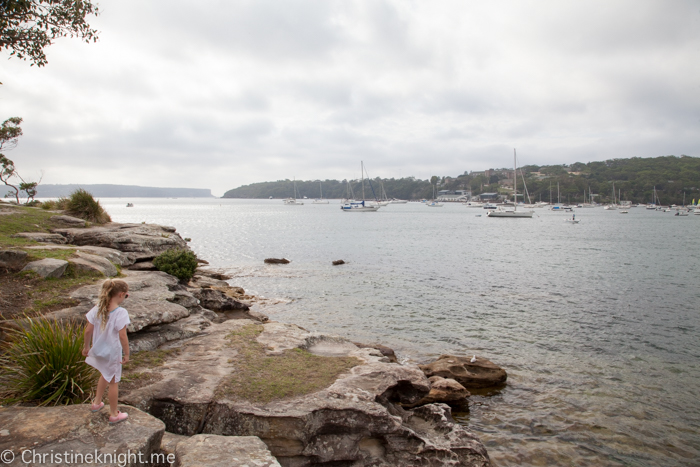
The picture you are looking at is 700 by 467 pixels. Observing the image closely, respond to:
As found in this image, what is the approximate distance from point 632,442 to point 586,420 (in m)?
1.13

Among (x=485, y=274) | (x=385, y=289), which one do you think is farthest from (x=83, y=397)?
(x=485, y=274)

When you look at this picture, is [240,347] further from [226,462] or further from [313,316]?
[313,316]

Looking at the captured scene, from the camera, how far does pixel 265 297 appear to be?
2514cm

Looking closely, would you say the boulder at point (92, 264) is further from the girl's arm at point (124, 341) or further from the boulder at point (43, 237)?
the girl's arm at point (124, 341)

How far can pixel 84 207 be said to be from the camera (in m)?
25.8

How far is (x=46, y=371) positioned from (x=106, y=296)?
227 cm

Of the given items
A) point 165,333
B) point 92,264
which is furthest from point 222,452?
point 92,264

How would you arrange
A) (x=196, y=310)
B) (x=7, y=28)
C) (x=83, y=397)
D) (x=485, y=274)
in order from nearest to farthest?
(x=83, y=397), (x=7, y=28), (x=196, y=310), (x=485, y=274)

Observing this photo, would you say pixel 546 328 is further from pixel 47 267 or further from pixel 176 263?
pixel 47 267

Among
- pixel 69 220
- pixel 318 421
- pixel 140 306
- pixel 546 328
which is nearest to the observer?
pixel 318 421

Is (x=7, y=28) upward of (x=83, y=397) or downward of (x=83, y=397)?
upward

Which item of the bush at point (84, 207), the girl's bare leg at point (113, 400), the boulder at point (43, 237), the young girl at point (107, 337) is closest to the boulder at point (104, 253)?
the boulder at point (43, 237)

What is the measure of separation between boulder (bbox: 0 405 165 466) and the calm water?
767cm

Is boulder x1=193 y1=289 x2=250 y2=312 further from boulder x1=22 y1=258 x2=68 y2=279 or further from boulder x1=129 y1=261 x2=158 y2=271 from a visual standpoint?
boulder x1=22 y1=258 x2=68 y2=279
